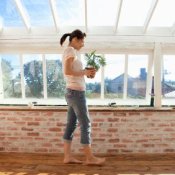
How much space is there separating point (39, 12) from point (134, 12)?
1175 millimetres

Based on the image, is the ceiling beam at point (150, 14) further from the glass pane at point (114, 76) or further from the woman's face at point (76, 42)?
the woman's face at point (76, 42)

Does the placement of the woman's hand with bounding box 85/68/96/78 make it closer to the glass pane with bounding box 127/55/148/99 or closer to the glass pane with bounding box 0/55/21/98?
the glass pane with bounding box 127/55/148/99

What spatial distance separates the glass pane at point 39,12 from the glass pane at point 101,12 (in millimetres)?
496

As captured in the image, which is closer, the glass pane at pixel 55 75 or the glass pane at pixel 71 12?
the glass pane at pixel 71 12

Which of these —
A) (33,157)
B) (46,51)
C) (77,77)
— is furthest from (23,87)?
(77,77)

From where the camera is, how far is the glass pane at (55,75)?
4.14 m

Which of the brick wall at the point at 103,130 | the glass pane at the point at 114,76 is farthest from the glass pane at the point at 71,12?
the brick wall at the point at 103,130

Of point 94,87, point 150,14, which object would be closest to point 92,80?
point 94,87

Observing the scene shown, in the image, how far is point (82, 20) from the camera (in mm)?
3756

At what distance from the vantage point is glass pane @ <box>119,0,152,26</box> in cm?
346

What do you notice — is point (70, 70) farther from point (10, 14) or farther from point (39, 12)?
point (10, 14)

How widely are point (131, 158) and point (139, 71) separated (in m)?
1.31

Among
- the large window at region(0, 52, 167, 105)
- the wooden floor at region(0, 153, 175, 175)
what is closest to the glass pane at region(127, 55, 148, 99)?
the large window at region(0, 52, 167, 105)

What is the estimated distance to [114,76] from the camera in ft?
13.7
